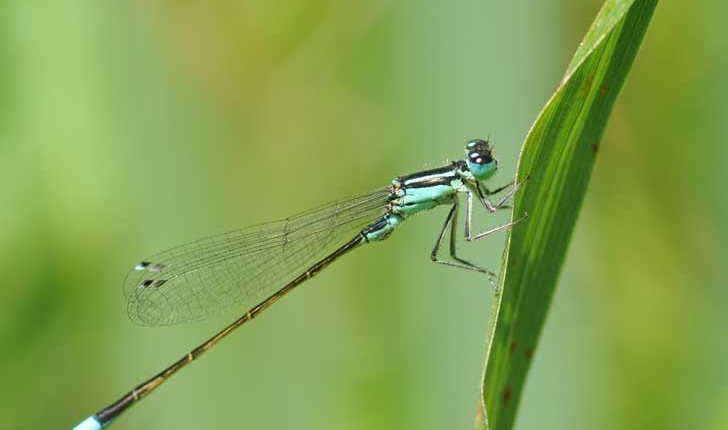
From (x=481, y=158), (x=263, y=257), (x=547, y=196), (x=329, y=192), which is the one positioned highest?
(x=329, y=192)

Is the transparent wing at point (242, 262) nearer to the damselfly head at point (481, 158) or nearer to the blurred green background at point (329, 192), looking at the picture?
the blurred green background at point (329, 192)

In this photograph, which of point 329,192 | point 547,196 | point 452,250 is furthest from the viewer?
point 329,192

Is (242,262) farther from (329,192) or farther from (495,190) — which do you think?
(495,190)

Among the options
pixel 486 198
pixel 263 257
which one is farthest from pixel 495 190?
pixel 263 257

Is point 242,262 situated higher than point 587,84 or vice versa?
point 242,262

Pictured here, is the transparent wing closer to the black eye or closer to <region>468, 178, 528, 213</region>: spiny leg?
<region>468, 178, 528, 213</region>: spiny leg

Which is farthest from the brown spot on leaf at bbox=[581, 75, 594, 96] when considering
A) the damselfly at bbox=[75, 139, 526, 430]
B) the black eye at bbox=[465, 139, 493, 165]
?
the damselfly at bbox=[75, 139, 526, 430]

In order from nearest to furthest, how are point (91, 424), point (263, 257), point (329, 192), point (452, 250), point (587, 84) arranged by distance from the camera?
point (587, 84) → point (452, 250) → point (91, 424) → point (263, 257) → point (329, 192)
